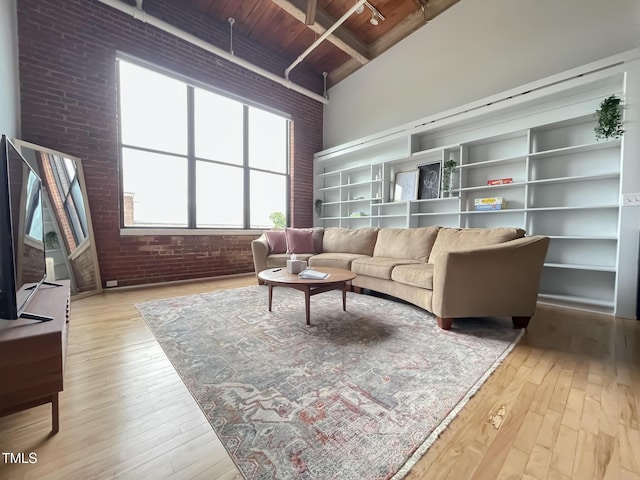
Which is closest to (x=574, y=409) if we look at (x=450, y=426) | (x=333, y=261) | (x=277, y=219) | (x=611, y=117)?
(x=450, y=426)

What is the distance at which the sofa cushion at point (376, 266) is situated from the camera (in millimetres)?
2797

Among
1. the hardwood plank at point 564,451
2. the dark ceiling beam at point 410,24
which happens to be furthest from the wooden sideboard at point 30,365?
the dark ceiling beam at point 410,24

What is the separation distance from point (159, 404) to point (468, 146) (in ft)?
14.1

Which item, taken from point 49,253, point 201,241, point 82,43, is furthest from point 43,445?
point 82,43

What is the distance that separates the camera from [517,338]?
1.92m

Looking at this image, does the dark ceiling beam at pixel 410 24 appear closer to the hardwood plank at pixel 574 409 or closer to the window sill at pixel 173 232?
the window sill at pixel 173 232

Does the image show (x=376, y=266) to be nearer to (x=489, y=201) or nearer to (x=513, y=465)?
(x=489, y=201)

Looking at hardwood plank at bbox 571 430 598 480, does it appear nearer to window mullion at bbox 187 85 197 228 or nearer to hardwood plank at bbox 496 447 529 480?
hardwood plank at bbox 496 447 529 480

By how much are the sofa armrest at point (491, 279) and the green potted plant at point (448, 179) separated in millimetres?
1779

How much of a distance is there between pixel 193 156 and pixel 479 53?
4.46m

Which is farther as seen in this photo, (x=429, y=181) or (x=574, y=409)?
(x=429, y=181)

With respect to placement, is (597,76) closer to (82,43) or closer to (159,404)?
(159,404)

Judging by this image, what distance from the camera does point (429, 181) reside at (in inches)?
159

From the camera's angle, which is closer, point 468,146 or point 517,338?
point 517,338
